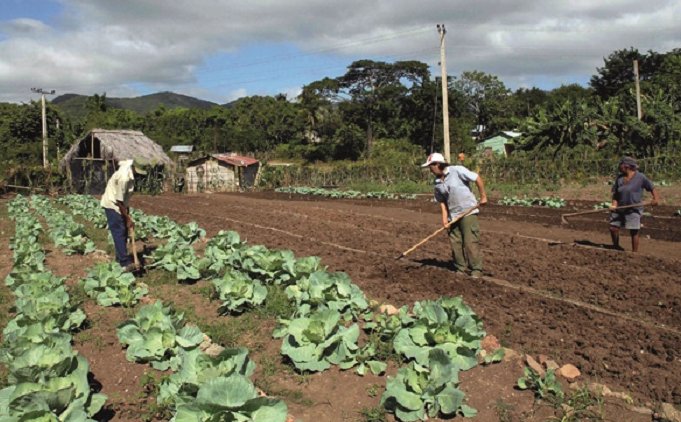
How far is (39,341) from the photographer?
4.01 metres

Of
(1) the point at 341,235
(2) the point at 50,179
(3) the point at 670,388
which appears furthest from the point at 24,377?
(2) the point at 50,179

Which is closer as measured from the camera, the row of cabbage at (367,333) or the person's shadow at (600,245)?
the row of cabbage at (367,333)

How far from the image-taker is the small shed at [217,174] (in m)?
31.2

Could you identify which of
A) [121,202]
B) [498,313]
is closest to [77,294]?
[121,202]

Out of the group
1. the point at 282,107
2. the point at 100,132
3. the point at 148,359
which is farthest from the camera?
the point at 282,107

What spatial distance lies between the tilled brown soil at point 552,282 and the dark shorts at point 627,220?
0.46 meters

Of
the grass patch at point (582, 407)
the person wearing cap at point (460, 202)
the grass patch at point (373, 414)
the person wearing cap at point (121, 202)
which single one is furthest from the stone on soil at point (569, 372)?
the person wearing cap at point (121, 202)

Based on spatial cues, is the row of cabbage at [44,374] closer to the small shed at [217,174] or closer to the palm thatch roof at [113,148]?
the palm thatch roof at [113,148]

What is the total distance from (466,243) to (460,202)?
51cm

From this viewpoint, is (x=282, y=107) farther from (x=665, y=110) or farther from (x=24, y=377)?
(x=24, y=377)

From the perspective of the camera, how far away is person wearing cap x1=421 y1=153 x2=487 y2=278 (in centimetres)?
669

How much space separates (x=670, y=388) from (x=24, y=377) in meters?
4.13

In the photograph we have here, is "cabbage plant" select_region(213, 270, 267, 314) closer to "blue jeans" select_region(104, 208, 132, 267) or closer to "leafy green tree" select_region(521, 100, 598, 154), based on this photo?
"blue jeans" select_region(104, 208, 132, 267)

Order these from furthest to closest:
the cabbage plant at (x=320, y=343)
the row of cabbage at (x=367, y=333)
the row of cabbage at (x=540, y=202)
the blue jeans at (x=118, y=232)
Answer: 1. the row of cabbage at (x=540, y=202)
2. the blue jeans at (x=118, y=232)
3. the cabbage plant at (x=320, y=343)
4. the row of cabbage at (x=367, y=333)
